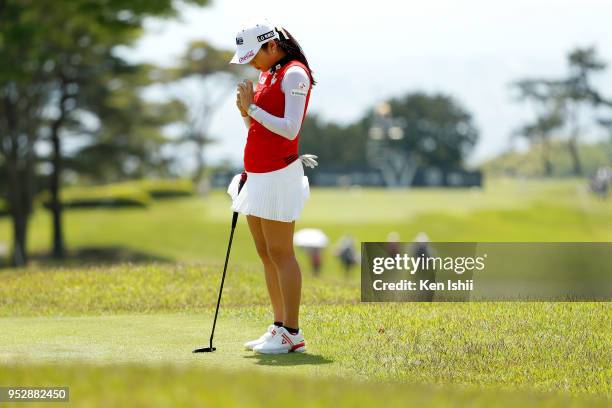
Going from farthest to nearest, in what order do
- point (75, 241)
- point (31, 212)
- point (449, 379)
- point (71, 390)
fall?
point (75, 241), point (31, 212), point (449, 379), point (71, 390)

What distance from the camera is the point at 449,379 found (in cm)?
770

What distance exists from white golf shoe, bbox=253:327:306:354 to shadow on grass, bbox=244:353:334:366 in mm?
64

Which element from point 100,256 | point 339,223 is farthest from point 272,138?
point 339,223

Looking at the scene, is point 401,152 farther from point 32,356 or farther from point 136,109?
point 32,356

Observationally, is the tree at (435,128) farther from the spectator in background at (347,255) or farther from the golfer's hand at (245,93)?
the golfer's hand at (245,93)

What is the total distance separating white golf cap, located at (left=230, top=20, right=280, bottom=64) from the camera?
26.7 feet

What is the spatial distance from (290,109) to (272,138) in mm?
315

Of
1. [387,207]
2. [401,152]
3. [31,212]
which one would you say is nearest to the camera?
[31,212]

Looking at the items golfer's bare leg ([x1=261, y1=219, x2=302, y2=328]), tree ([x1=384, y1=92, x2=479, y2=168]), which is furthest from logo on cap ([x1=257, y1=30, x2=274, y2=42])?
tree ([x1=384, y1=92, x2=479, y2=168])

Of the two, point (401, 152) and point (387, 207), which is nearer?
point (387, 207)

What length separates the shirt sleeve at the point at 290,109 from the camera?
7910 mm

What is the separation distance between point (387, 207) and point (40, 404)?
51.3m

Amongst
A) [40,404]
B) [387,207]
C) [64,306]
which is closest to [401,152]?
[387,207]

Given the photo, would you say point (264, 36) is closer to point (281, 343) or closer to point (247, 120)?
point (247, 120)
